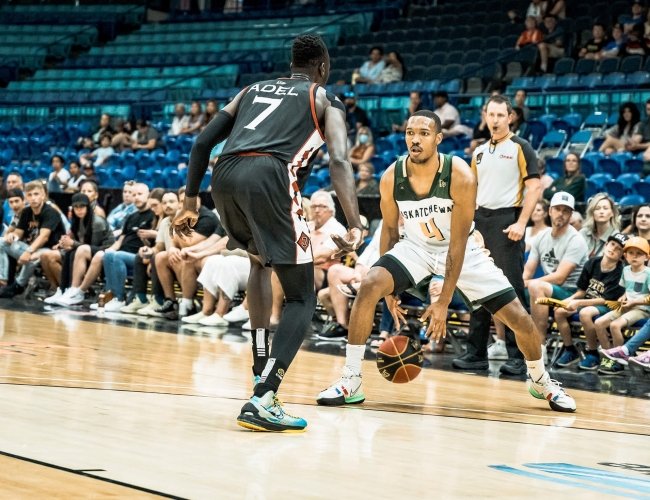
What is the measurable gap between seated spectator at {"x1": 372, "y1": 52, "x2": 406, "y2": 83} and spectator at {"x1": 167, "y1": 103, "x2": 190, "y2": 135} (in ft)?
11.3

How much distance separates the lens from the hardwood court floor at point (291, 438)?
9.68 feet

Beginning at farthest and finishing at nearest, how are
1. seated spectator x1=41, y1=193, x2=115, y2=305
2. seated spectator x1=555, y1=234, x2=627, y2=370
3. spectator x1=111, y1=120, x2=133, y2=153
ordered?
spectator x1=111, y1=120, x2=133, y2=153
seated spectator x1=41, y1=193, x2=115, y2=305
seated spectator x1=555, y1=234, x2=627, y2=370

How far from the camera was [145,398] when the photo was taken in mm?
4684

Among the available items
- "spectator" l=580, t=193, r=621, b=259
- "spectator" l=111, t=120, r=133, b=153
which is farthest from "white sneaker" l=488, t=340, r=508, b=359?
"spectator" l=111, t=120, r=133, b=153

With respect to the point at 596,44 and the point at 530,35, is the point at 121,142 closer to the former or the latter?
the point at 530,35

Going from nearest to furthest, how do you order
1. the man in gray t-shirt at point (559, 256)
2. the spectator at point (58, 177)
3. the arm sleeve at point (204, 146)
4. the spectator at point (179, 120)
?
the arm sleeve at point (204, 146) → the man in gray t-shirt at point (559, 256) → the spectator at point (58, 177) → the spectator at point (179, 120)

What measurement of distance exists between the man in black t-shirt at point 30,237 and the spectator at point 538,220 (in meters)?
5.88

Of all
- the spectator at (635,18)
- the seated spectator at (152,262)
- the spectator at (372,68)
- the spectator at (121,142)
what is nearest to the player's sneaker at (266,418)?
the seated spectator at (152,262)

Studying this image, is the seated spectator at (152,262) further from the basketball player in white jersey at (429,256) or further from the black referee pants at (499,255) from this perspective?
the basketball player in white jersey at (429,256)

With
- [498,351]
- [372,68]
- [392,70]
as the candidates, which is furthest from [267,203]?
[372,68]

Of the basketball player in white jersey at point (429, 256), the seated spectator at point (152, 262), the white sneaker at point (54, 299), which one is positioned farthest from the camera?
the white sneaker at point (54, 299)

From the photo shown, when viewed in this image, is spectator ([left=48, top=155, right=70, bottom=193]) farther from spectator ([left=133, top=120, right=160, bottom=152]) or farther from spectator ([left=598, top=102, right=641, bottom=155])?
spectator ([left=598, top=102, right=641, bottom=155])

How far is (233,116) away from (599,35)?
11536 mm

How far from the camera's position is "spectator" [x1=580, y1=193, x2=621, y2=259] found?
A: 819 cm
